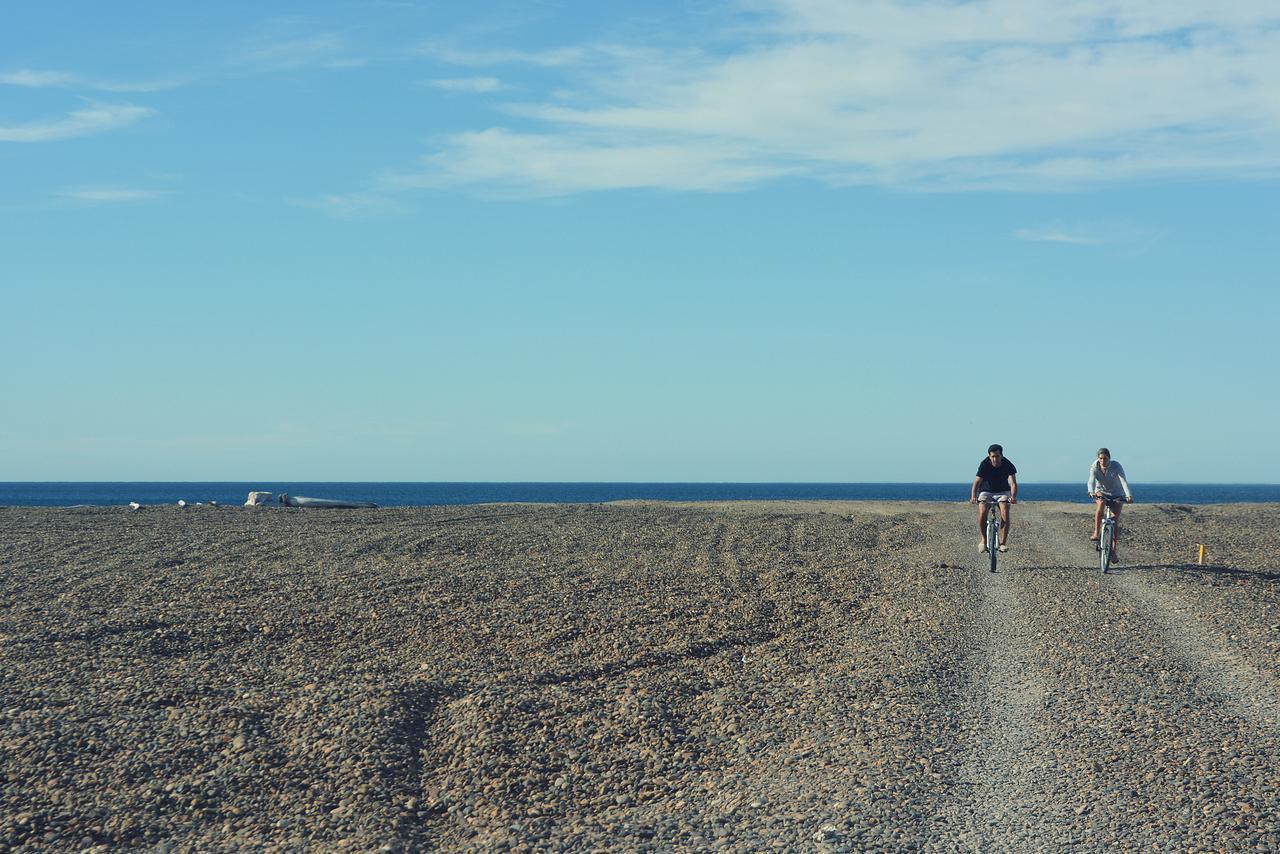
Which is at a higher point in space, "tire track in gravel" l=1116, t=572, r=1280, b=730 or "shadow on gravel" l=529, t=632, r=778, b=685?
"tire track in gravel" l=1116, t=572, r=1280, b=730

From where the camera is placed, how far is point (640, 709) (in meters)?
9.72

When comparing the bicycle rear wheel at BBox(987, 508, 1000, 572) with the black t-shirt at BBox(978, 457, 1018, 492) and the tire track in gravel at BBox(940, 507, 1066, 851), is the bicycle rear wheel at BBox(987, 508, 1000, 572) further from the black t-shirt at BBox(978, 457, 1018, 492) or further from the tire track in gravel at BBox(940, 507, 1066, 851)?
the tire track in gravel at BBox(940, 507, 1066, 851)

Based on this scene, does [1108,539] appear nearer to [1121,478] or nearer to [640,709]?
[1121,478]

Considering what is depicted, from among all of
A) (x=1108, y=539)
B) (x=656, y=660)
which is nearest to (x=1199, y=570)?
(x=1108, y=539)

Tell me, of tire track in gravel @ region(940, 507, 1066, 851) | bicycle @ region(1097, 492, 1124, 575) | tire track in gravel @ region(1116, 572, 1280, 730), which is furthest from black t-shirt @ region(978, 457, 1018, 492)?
tire track in gravel @ region(940, 507, 1066, 851)

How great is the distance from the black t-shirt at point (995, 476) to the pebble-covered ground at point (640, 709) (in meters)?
1.45

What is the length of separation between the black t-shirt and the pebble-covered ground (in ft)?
4.76

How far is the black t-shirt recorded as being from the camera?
64.8ft

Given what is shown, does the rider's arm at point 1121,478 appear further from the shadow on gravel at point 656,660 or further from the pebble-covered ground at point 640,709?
the shadow on gravel at point 656,660

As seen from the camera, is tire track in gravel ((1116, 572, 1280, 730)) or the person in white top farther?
the person in white top

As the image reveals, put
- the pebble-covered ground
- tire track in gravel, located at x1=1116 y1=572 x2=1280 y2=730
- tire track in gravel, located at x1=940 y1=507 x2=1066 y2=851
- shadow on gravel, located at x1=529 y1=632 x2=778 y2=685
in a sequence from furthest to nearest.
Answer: shadow on gravel, located at x1=529 y1=632 x2=778 y2=685, tire track in gravel, located at x1=1116 y1=572 x2=1280 y2=730, the pebble-covered ground, tire track in gravel, located at x1=940 y1=507 x2=1066 y2=851

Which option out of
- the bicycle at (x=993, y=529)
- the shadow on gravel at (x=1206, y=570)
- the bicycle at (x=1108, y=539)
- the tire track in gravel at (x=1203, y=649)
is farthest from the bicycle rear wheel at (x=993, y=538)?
the shadow on gravel at (x=1206, y=570)

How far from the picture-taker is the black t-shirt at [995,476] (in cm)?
1975

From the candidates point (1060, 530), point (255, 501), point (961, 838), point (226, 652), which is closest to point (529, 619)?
point (226, 652)
